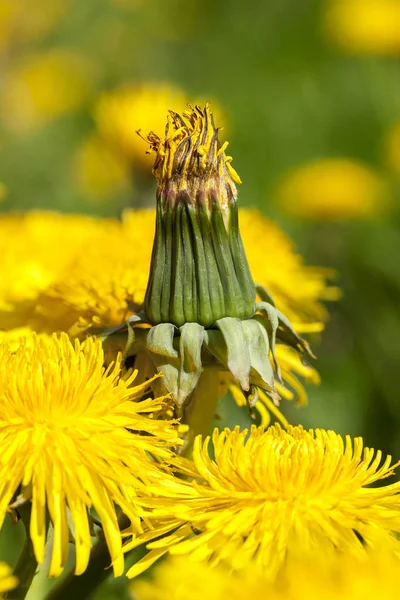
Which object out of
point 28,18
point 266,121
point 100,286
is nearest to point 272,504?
point 100,286

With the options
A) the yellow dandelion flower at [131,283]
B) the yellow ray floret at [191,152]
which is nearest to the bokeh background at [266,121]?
the yellow dandelion flower at [131,283]

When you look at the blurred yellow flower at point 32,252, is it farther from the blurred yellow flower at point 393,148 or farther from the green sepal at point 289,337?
the blurred yellow flower at point 393,148

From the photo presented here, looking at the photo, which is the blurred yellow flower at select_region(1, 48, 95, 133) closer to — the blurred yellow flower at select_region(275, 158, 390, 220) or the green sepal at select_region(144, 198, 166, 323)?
the blurred yellow flower at select_region(275, 158, 390, 220)

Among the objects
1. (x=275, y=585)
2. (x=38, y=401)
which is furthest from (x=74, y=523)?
(x=275, y=585)

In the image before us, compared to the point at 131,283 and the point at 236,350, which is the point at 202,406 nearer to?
the point at 236,350

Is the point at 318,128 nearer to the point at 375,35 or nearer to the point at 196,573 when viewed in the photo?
the point at 375,35
